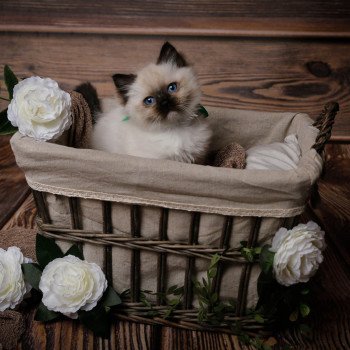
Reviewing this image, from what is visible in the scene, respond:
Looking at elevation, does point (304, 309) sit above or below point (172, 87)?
below

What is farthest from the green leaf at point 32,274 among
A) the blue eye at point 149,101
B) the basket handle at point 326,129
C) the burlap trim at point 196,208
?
the basket handle at point 326,129

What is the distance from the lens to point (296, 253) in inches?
36.7

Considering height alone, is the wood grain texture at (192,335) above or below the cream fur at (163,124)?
below

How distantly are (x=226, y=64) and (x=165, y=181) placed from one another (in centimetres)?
123

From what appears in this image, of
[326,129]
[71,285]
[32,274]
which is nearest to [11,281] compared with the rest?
[32,274]

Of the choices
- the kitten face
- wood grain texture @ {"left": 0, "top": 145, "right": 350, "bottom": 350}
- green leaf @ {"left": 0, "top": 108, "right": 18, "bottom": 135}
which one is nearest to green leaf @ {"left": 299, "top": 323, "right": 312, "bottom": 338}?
wood grain texture @ {"left": 0, "top": 145, "right": 350, "bottom": 350}

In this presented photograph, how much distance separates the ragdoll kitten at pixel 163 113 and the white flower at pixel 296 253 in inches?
13.5

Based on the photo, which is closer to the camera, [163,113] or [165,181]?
[165,181]

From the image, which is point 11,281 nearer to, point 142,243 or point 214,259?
point 142,243

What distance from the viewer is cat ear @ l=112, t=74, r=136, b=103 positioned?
3.78 ft

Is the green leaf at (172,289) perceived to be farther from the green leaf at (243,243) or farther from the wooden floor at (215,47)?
the wooden floor at (215,47)

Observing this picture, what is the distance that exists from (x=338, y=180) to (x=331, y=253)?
1.82 ft

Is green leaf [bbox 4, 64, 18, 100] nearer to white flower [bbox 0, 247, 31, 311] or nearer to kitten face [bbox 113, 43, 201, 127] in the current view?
kitten face [bbox 113, 43, 201, 127]

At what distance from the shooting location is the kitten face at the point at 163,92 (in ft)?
3.60
